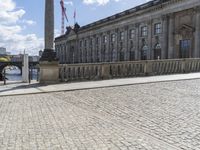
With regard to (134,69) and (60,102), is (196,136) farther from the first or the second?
(134,69)

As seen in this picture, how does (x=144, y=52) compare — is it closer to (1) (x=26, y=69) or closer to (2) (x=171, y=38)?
(2) (x=171, y=38)

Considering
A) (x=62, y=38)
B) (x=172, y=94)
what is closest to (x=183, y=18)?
(x=172, y=94)

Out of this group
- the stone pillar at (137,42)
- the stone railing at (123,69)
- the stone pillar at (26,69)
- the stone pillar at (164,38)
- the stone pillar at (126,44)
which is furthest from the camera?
the stone pillar at (126,44)

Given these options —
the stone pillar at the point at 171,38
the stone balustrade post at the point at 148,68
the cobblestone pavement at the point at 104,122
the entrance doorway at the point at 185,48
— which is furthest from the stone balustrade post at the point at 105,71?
the stone pillar at the point at 171,38

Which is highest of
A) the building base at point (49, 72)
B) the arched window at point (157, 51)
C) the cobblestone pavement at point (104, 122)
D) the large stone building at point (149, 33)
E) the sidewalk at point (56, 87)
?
the large stone building at point (149, 33)

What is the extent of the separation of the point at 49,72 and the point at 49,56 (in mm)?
1134

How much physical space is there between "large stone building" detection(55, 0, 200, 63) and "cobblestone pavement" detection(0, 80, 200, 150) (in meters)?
33.8

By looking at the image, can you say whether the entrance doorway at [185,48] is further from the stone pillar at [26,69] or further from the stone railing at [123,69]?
the stone pillar at [26,69]

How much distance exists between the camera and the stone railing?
19.9m

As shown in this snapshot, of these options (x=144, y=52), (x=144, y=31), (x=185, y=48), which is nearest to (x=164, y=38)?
(x=185, y=48)

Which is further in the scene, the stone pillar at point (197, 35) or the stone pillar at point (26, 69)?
the stone pillar at point (197, 35)

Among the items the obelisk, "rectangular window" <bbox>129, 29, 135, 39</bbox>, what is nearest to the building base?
the obelisk

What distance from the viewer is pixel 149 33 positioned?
180ft

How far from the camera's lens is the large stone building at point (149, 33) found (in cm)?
4469
